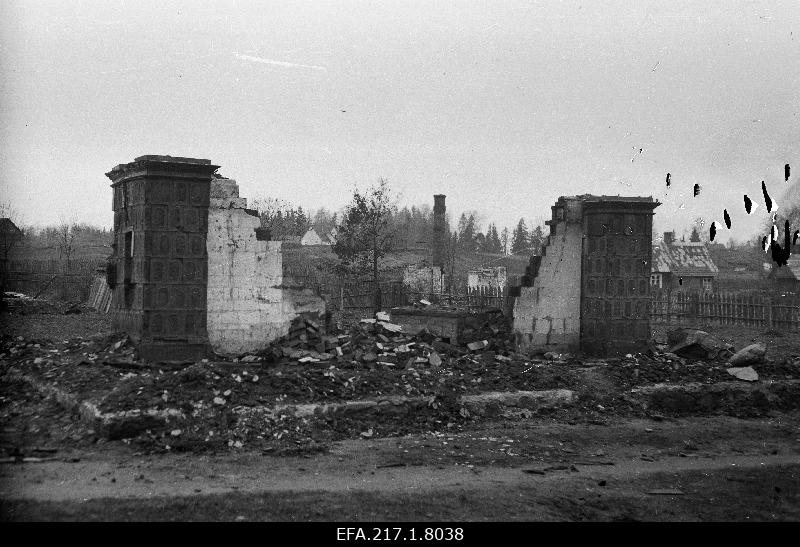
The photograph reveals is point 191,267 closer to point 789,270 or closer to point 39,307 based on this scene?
point 39,307

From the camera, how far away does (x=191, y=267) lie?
39.8ft

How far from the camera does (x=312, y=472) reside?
26.2 feet

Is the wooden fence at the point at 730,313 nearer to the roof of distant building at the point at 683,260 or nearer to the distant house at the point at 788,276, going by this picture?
the distant house at the point at 788,276

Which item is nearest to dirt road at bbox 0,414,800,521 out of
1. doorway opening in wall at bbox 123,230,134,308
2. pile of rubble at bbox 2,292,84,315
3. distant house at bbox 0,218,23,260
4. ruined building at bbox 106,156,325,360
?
ruined building at bbox 106,156,325,360

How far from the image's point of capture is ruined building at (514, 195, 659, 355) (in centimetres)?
1383

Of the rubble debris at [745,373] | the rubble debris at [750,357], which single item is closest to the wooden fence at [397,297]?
the rubble debris at [750,357]

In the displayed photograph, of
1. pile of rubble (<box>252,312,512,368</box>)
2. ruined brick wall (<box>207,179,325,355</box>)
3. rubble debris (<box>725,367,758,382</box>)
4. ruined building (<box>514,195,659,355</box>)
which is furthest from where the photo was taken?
ruined building (<box>514,195,659,355</box>)

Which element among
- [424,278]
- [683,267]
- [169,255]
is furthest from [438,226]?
[169,255]

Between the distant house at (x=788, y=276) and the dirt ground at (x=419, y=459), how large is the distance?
1066 inches

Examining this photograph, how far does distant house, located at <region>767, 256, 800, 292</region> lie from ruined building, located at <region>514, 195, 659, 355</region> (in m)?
27.1

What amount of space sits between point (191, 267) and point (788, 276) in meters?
34.8

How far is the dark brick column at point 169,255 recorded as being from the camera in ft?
38.9

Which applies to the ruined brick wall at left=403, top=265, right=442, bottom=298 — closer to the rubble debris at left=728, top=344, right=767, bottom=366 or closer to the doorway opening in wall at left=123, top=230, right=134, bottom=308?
the rubble debris at left=728, top=344, right=767, bottom=366

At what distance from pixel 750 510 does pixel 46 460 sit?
24.0ft
